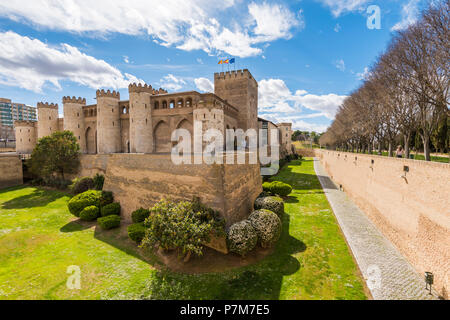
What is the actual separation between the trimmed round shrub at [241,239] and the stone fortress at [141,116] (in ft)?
33.5

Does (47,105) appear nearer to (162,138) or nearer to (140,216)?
(162,138)

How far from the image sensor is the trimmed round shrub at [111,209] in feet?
47.7

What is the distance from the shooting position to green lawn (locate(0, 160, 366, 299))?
24.7 feet

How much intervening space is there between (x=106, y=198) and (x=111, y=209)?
1597mm

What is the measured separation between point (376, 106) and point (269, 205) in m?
18.5

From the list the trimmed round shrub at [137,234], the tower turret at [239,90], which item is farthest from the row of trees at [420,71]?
the trimmed round shrub at [137,234]

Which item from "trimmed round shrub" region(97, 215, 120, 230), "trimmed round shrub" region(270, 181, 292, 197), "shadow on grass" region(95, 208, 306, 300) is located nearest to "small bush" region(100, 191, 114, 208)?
"trimmed round shrub" region(97, 215, 120, 230)

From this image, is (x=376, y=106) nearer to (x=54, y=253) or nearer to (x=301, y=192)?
(x=301, y=192)

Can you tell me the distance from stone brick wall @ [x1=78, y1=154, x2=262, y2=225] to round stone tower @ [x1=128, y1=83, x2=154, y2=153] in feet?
24.6

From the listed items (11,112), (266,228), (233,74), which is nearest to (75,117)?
(233,74)

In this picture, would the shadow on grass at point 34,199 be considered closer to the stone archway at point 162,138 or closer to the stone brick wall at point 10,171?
the stone brick wall at point 10,171

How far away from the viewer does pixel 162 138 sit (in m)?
24.9

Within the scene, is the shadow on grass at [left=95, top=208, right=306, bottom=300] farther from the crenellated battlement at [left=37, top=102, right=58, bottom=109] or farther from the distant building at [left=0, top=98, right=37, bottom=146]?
the distant building at [left=0, top=98, right=37, bottom=146]

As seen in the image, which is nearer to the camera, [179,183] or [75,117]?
[179,183]
